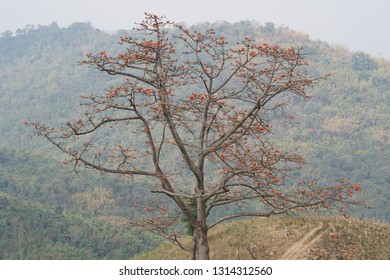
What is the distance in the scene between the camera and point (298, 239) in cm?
1286

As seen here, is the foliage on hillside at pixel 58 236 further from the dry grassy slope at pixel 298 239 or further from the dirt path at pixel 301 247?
the dirt path at pixel 301 247

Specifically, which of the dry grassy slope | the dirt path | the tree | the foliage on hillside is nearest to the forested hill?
the foliage on hillside

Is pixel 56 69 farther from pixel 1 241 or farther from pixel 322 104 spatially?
pixel 1 241

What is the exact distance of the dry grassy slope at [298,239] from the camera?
12.1 metres

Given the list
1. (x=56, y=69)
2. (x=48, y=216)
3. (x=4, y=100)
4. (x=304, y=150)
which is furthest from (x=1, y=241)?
(x=56, y=69)

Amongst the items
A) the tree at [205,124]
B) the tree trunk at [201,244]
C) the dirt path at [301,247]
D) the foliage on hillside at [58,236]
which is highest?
the tree at [205,124]

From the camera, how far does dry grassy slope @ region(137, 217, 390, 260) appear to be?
12133 millimetres

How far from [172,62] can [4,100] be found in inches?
4011

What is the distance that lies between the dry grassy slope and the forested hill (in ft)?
39.3

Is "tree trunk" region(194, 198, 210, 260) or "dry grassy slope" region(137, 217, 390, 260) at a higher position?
"tree trunk" region(194, 198, 210, 260)

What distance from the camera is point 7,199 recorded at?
39219mm

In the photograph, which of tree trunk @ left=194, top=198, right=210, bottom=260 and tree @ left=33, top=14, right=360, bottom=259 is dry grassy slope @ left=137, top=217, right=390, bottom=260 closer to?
tree trunk @ left=194, top=198, right=210, bottom=260

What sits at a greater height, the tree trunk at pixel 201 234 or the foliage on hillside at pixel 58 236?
the tree trunk at pixel 201 234

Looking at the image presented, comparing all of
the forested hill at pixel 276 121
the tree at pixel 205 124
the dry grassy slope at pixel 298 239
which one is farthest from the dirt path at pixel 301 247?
the forested hill at pixel 276 121
